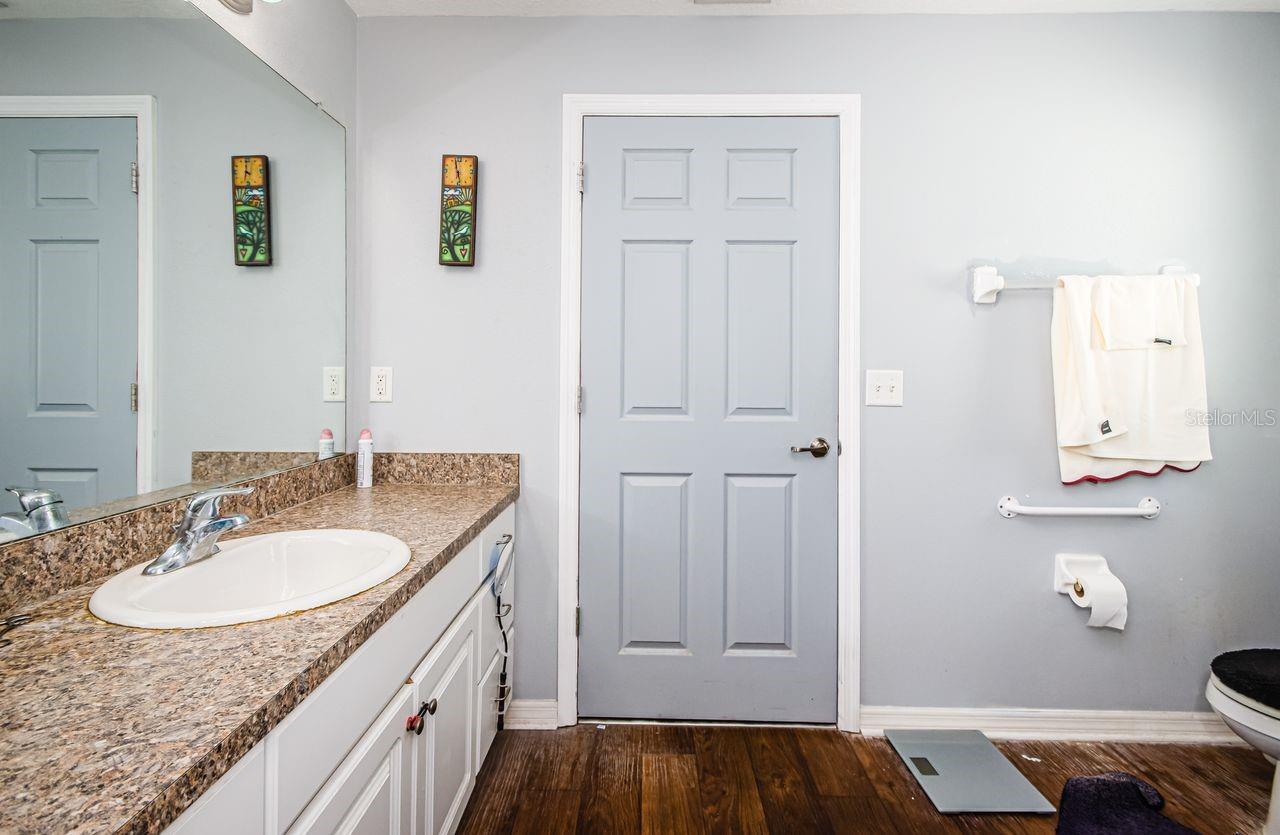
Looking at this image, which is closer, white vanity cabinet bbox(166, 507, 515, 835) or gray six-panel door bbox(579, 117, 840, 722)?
white vanity cabinet bbox(166, 507, 515, 835)

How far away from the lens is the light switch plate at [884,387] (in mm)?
1876

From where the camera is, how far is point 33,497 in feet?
2.96

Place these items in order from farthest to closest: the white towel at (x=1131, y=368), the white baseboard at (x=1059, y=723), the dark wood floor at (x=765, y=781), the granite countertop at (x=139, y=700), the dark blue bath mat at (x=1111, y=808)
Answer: the white baseboard at (x=1059, y=723)
the white towel at (x=1131, y=368)
the dark wood floor at (x=765, y=781)
the dark blue bath mat at (x=1111, y=808)
the granite countertop at (x=139, y=700)

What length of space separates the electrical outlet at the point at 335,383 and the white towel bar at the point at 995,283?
2004 mm

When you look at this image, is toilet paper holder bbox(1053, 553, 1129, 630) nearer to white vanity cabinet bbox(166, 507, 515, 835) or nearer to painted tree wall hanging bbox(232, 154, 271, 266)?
white vanity cabinet bbox(166, 507, 515, 835)

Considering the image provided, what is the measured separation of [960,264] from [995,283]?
0.13 meters

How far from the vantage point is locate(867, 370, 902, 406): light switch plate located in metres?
1.88

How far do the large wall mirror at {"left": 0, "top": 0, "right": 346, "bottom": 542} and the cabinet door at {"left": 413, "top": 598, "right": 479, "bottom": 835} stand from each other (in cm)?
64

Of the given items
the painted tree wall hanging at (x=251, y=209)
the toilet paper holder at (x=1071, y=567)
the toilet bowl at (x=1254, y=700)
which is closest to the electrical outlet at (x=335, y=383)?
the painted tree wall hanging at (x=251, y=209)

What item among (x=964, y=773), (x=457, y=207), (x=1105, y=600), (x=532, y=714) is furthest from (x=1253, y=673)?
(x=457, y=207)

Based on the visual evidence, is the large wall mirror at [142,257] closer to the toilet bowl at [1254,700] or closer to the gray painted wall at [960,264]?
the gray painted wall at [960,264]

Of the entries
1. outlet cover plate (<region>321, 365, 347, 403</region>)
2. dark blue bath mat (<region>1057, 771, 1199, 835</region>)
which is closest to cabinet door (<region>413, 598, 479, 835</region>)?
outlet cover plate (<region>321, 365, 347, 403</region>)

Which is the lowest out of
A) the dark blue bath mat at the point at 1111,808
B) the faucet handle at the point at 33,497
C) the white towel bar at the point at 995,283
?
the dark blue bath mat at the point at 1111,808

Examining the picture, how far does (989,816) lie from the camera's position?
1.54 m
